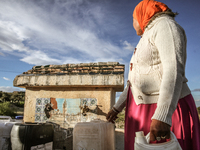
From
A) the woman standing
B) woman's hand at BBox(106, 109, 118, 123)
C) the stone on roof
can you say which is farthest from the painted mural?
the woman standing

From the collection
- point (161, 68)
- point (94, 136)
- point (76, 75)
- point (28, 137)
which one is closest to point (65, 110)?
point (76, 75)

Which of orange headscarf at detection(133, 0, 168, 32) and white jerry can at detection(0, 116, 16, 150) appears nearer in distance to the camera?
orange headscarf at detection(133, 0, 168, 32)

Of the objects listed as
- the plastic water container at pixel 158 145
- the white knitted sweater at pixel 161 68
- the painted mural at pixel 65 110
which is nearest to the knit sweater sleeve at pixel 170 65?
the white knitted sweater at pixel 161 68

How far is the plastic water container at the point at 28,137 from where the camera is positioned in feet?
7.75

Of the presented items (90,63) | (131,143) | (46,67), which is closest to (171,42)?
(131,143)

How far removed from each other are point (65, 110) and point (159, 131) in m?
2.81

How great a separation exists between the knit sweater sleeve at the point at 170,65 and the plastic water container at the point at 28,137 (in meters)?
2.08

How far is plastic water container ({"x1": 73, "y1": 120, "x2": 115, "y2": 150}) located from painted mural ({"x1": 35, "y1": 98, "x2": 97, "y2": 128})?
4.64 ft

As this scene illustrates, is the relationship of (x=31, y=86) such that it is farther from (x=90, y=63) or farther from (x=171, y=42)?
(x=171, y=42)

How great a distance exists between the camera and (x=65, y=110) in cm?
350

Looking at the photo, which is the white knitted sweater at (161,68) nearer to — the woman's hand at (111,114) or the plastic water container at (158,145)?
the plastic water container at (158,145)

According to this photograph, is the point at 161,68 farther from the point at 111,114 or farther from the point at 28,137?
the point at 28,137

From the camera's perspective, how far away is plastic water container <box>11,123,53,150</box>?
2.36 meters

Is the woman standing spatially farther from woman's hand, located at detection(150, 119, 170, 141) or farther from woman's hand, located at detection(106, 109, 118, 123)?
woman's hand, located at detection(106, 109, 118, 123)
